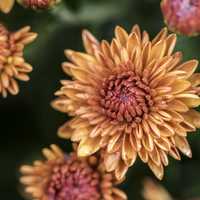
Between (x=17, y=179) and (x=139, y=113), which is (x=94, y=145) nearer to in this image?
(x=139, y=113)

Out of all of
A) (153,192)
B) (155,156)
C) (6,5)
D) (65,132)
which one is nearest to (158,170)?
(155,156)

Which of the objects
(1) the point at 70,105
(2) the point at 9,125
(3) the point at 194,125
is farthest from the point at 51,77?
(3) the point at 194,125

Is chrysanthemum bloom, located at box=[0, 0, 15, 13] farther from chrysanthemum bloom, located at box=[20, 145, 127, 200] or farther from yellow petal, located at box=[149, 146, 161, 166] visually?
yellow petal, located at box=[149, 146, 161, 166]

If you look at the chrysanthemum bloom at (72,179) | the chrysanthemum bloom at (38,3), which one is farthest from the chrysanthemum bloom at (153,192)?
the chrysanthemum bloom at (38,3)

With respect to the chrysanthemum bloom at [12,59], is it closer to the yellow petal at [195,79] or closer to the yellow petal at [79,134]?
the yellow petal at [79,134]

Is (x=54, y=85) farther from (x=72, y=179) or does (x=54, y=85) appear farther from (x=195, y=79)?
(x=195, y=79)
